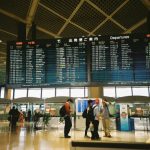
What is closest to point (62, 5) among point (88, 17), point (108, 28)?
point (88, 17)

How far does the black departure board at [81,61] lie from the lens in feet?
19.9

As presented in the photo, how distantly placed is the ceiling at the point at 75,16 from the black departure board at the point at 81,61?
876mm

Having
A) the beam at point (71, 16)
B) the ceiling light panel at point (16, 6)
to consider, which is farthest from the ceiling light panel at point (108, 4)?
the ceiling light panel at point (16, 6)

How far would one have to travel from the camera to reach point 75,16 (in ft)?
22.7

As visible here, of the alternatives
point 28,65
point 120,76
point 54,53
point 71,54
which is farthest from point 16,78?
point 120,76

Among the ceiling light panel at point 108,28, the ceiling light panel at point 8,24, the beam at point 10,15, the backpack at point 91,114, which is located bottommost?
the backpack at point 91,114

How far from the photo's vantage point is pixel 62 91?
2797 centimetres

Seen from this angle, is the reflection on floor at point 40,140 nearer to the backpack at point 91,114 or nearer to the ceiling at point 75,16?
the backpack at point 91,114

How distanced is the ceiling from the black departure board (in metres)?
0.88

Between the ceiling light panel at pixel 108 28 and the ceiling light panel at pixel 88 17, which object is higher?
the ceiling light panel at pixel 88 17

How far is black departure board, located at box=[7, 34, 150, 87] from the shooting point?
6.06 m

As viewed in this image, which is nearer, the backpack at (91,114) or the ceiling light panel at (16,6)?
the ceiling light panel at (16,6)

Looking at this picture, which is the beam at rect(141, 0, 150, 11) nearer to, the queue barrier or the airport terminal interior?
the airport terminal interior

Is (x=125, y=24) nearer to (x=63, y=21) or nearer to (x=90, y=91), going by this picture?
(x=63, y=21)
